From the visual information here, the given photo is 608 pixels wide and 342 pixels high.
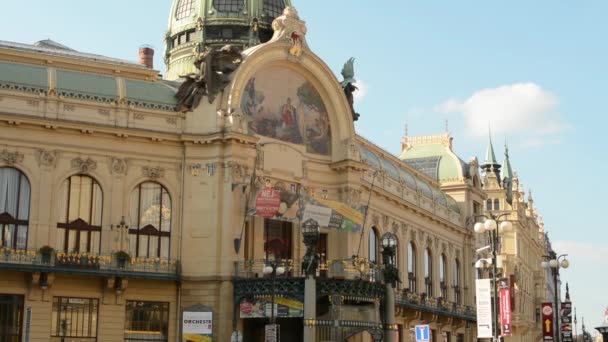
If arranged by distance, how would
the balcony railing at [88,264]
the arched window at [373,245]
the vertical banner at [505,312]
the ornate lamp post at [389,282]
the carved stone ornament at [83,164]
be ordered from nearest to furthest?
the vertical banner at [505,312] → the balcony railing at [88,264] → the carved stone ornament at [83,164] → the ornate lamp post at [389,282] → the arched window at [373,245]

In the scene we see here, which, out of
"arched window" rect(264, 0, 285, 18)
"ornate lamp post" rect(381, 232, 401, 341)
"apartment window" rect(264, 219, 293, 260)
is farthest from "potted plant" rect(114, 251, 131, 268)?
"arched window" rect(264, 0, 285, 18)

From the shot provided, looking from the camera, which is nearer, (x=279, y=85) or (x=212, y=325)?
(x=212, y=325)

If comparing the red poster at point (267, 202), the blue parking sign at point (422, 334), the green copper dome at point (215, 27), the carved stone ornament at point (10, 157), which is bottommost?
the blue parking sign at point (422, 334)

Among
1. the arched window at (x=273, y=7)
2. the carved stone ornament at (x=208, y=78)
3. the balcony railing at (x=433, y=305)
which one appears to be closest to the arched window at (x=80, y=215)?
the carved stone ornament at (x=208, y=78)

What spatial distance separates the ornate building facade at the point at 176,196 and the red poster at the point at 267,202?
0.16 meters

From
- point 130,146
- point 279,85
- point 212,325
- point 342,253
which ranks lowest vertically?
point 212,325

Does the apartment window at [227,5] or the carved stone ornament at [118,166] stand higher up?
the apartment window at [227,5]

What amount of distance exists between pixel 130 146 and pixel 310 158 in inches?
451

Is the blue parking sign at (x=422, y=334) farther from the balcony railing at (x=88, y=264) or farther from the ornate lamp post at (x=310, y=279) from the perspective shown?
the balcony railing at (x=88, y=264)

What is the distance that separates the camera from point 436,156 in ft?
296

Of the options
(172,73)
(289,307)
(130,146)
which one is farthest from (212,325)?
(172,73)

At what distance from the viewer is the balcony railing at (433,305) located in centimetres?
6856

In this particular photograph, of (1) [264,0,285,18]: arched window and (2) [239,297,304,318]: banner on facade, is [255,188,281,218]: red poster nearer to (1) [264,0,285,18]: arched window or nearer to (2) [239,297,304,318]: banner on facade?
(2) [239,297,304,318]: banner on facade

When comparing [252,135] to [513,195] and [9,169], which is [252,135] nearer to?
[9,169]
